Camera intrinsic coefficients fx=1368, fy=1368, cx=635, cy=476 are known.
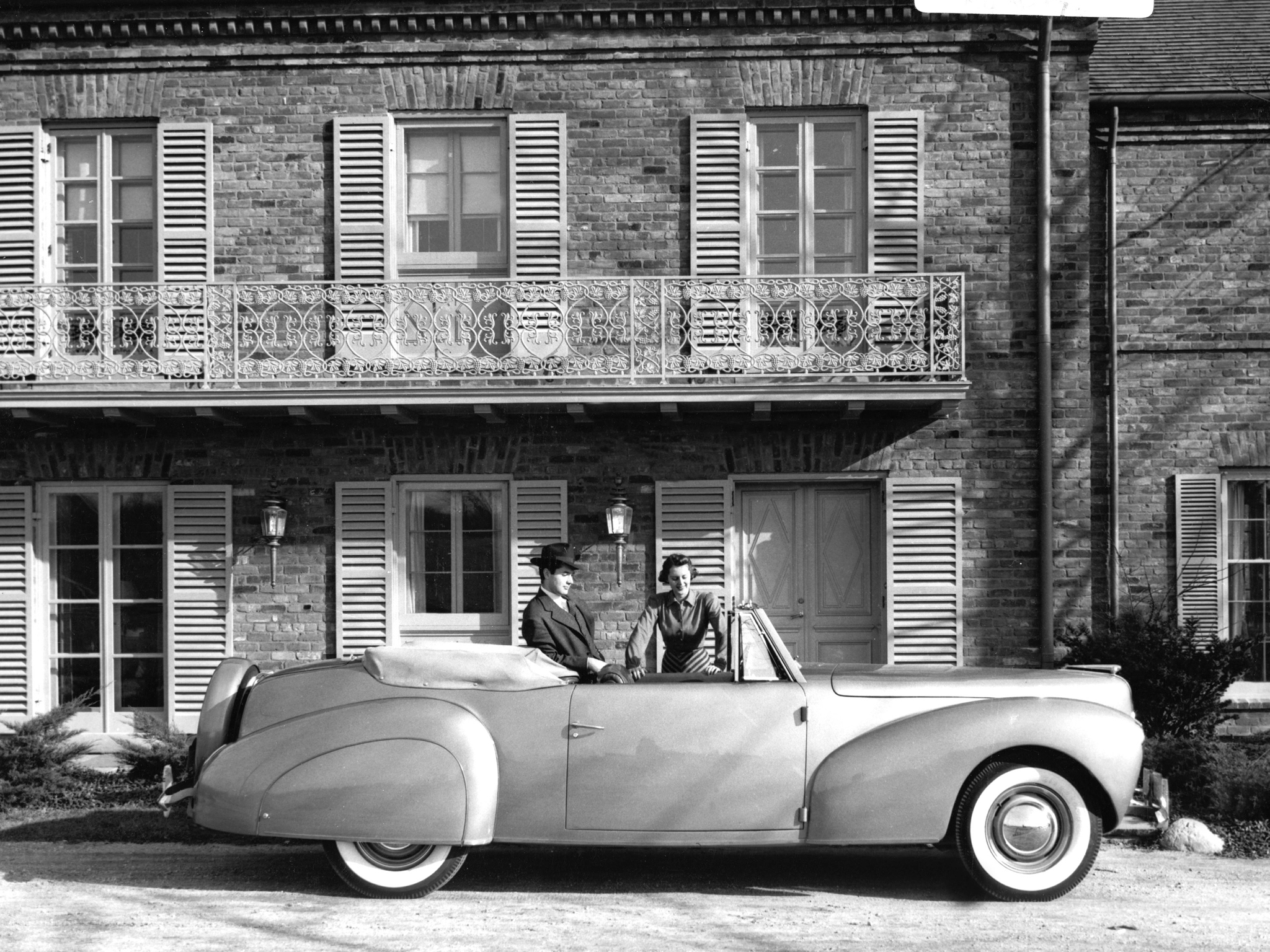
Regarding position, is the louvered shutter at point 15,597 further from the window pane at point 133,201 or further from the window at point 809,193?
the window at point 809,193

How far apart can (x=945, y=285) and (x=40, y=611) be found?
27.5ft

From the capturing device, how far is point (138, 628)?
12.3 meters

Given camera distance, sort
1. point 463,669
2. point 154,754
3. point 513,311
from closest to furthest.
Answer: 1. point 463,669
2. point 154,754
3. point 513,311

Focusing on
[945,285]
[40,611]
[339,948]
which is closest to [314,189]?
[40,611]

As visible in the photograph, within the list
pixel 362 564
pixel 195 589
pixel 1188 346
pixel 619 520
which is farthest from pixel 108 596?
pixel 1188 346

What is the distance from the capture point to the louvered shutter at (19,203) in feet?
40.1

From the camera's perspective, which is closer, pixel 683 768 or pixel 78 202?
pixel 683 768

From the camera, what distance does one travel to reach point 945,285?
1141 centimetres

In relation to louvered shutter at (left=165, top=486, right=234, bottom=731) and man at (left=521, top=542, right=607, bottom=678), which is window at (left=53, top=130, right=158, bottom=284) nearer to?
louvered shutter at (left=165, top=486, right=234, bottom=731)

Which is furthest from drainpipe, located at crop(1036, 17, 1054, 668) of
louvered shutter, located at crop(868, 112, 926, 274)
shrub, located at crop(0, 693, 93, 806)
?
shrub, located at crop(0, 693, 93, 806)

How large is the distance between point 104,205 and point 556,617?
22.4 ft

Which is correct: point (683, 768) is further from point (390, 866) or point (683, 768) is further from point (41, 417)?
point (41, 417)

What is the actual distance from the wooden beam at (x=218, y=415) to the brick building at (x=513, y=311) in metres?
0.06

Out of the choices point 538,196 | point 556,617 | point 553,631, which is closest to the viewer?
point 553,631
